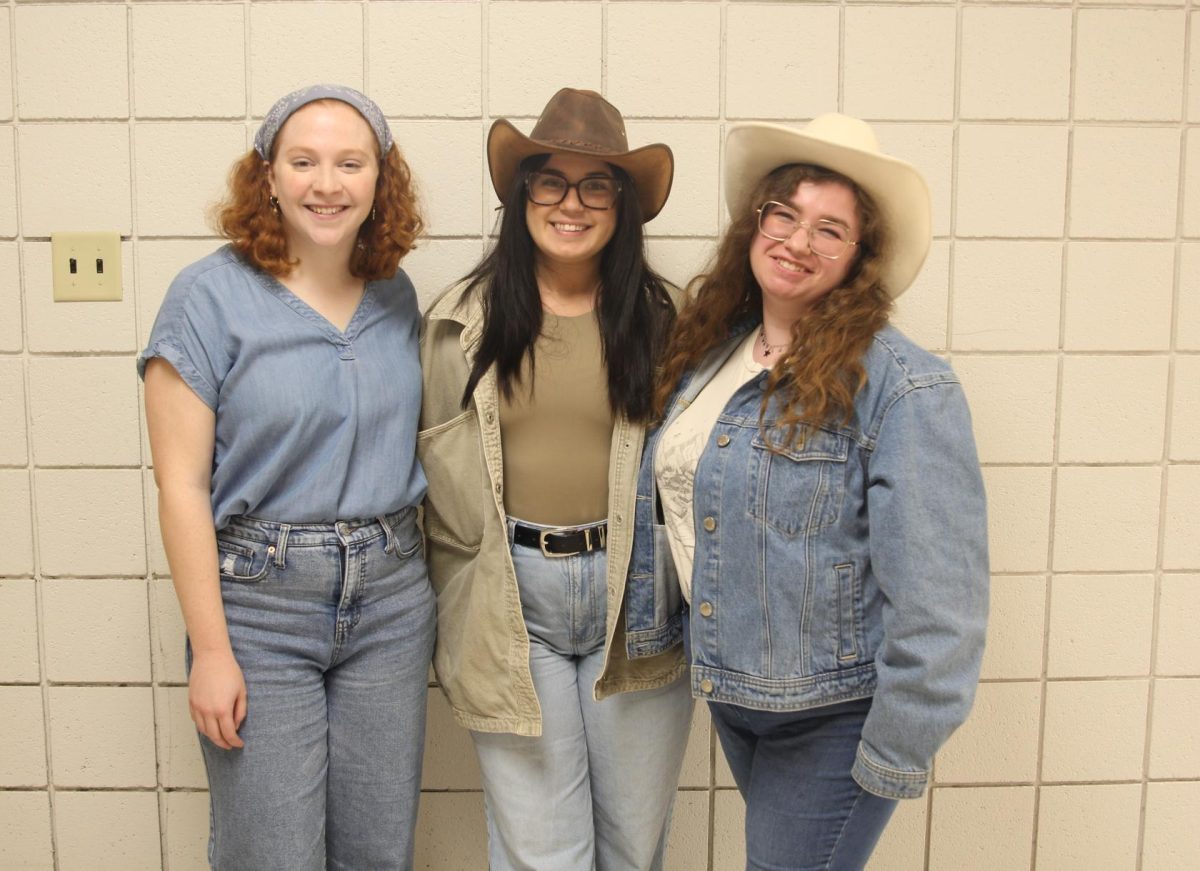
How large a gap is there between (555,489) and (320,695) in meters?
0.48

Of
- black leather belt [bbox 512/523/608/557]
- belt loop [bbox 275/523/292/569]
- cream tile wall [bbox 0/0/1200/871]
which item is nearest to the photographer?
belt loop [bbox 275/523/292/569]

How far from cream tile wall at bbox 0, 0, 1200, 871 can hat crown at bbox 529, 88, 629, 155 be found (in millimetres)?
259

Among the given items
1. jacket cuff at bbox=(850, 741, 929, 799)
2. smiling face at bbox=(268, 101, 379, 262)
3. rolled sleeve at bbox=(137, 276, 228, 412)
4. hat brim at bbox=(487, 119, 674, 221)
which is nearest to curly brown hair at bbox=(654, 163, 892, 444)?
hat brim at bbox=(487, 119, 674, 221)

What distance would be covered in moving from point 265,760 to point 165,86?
1.22 m

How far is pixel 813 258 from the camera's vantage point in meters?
1.24

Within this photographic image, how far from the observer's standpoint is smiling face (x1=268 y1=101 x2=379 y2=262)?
131cm

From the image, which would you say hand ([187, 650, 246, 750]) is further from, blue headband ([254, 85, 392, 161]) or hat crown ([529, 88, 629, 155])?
hat crown ([529, 88, 629, 155])

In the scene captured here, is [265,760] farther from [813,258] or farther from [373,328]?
[813,258]

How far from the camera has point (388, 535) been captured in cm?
139

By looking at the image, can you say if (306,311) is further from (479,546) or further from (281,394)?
(479,546)

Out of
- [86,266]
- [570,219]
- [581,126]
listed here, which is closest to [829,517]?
[570,219]

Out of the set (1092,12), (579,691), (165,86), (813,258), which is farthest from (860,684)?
(165,86)

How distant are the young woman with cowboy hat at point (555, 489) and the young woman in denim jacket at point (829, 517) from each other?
14 centimetres

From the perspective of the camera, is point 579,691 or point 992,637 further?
point 992,637
